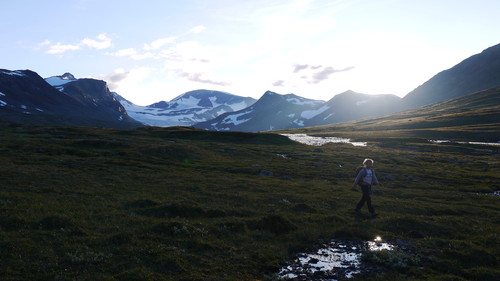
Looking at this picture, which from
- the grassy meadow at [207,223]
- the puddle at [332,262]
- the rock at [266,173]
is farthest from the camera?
the rock at [266,173]

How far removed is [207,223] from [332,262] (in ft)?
28.3

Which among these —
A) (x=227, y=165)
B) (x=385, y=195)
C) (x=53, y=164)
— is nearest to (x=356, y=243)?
(x=385, y=195)

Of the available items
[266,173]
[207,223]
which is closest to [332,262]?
[207,223]

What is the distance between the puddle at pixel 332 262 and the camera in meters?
15.2

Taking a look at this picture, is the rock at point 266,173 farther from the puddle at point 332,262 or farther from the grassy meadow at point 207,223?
the puddle at point 332,262

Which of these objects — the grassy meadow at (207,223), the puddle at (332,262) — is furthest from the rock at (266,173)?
the puddle at (332,262)

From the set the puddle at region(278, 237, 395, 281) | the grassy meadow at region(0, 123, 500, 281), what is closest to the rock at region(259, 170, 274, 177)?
the grassy meadow at region(0, 123, 500, 281)

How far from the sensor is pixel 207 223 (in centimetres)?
2206

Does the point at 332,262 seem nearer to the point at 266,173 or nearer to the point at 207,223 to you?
the point at 207,223

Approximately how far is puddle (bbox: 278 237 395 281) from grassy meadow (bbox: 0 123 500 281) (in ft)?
2.15

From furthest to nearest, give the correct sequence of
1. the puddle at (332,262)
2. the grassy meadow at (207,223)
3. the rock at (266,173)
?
the rock at (266,173), the puddle at (332,262), the grassy meadow at (207,223)

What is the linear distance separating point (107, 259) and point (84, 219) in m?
7.26

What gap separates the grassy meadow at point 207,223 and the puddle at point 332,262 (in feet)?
2.15

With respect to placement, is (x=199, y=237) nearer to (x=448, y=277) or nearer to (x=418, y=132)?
(x=448, y=277)
